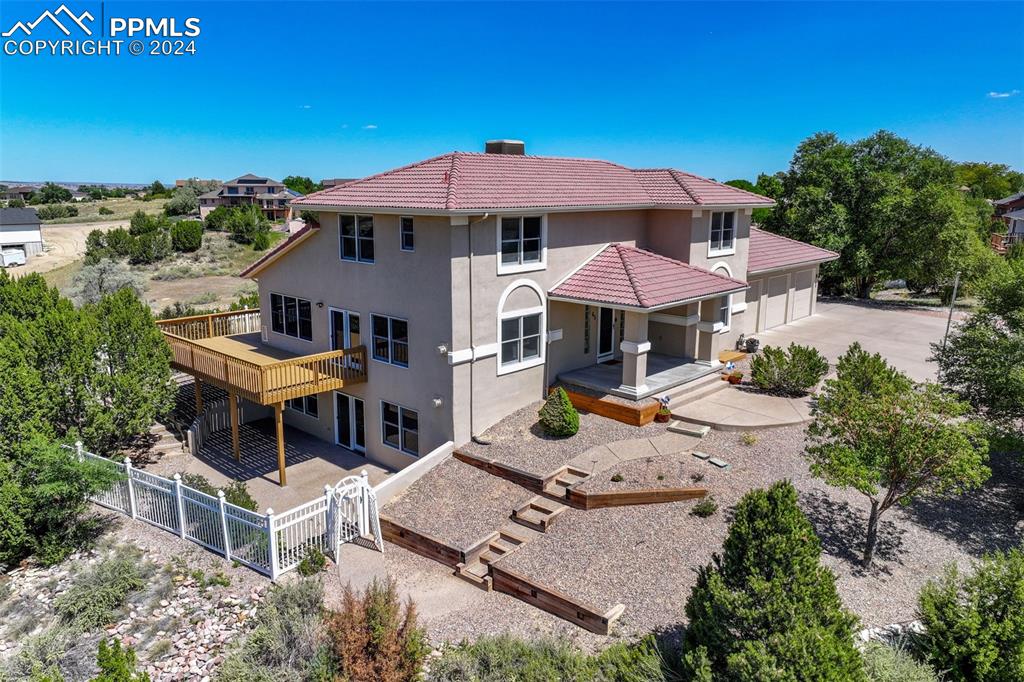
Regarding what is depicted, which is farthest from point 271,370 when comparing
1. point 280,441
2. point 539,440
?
point 539,440

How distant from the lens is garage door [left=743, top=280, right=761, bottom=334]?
2623cm

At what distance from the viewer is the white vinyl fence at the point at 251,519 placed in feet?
41.7

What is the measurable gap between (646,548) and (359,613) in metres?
5.54

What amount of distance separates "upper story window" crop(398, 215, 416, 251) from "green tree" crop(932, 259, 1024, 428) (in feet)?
40.8

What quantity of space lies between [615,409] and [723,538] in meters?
5.53

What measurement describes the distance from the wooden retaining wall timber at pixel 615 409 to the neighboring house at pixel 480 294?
0.44m

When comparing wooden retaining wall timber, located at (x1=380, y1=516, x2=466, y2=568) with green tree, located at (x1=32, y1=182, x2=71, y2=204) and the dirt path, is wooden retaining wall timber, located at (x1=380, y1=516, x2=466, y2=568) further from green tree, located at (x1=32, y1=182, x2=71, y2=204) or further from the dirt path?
green tree, located at (x1=32, y1=182, x2=71, y2=204)

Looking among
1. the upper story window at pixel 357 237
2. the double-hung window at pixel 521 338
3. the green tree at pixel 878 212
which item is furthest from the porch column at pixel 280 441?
the green tree at pixel 878 212

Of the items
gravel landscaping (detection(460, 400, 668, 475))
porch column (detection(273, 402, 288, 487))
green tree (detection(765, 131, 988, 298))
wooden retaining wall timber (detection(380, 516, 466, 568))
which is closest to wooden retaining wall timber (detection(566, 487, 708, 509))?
gravel landscaping (detection(460, 400, 668, 475))

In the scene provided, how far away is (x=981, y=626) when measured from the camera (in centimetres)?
877

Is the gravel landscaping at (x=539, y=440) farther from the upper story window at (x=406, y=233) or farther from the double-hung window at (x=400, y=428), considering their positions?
the upper story window at (x=406, y=233)

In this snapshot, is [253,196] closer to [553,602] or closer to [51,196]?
[51,196]

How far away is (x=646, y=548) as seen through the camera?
1239 centimetres

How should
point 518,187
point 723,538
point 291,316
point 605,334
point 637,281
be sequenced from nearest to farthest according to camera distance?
point 723,538 < point 518,187 < point 637,281 < point 605,334 < point 291,316
